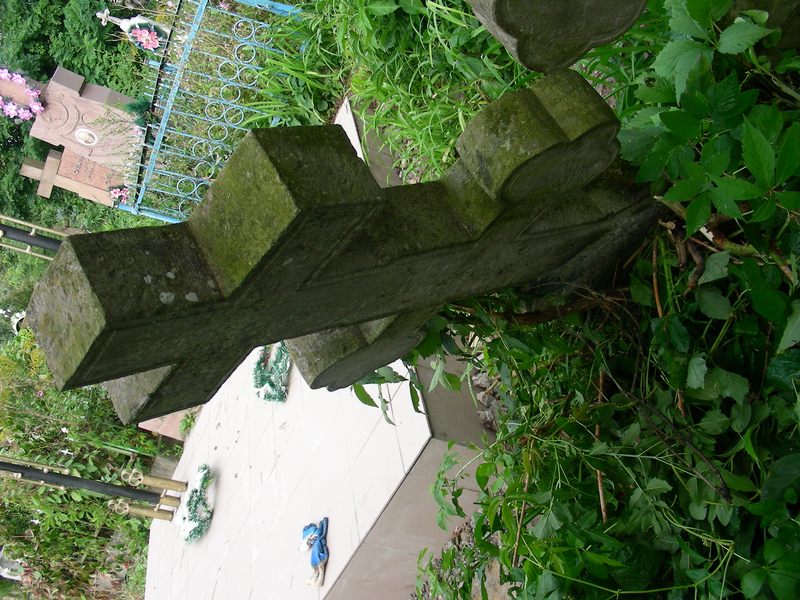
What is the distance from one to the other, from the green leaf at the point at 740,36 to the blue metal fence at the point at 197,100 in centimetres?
331

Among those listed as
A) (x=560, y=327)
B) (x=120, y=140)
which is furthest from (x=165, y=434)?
(x=560, y=327)

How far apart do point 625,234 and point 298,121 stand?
3015 mm

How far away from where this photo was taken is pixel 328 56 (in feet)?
12.8

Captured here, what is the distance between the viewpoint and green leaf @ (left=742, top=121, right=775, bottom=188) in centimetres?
110

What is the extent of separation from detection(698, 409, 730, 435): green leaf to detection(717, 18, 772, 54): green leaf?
722mm

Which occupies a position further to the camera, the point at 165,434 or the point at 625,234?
the point at 165,434

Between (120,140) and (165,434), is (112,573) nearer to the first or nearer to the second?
(165,434)

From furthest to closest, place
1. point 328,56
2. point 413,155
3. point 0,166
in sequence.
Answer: point 0,166, point 328,56, point 413,155

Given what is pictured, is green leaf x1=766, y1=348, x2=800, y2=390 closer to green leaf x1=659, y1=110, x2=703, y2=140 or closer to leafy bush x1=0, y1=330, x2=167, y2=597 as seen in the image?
green leaf x1=659, y1=110, x2=703, y2=140

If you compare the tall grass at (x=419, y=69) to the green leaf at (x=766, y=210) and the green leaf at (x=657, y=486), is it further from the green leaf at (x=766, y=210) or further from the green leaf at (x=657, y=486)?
the green leaf at (x=657, y=486)

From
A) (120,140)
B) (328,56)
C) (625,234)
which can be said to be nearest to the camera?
(625,234)

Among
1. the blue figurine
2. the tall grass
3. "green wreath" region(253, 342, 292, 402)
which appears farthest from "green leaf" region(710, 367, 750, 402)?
"green wreath" region(253, 342, 292, 402)

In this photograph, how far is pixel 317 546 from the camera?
298cm

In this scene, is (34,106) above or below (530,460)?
above
